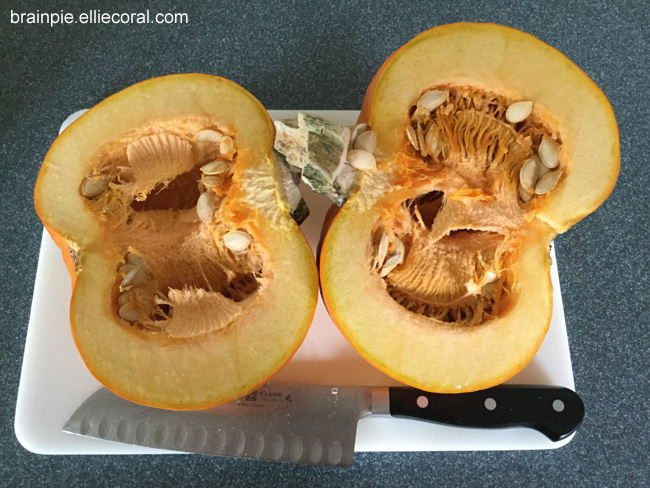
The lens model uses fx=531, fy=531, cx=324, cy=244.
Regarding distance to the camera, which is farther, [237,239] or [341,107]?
[341,107]

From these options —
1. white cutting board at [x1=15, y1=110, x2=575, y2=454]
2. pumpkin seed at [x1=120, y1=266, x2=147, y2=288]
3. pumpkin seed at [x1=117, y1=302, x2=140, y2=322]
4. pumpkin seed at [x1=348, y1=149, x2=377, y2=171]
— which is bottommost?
white cutting board at [x1=15, y1=110, x2=575, y2=454]

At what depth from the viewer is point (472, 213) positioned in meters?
0.91

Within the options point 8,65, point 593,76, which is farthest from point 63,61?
point 593,76

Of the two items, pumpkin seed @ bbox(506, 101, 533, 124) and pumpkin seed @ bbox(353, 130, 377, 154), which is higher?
pumpkin seed @ bbox(506, 101, 533, 124)

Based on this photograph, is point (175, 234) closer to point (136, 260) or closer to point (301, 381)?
point (136, 260)

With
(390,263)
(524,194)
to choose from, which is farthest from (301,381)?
(524,194)

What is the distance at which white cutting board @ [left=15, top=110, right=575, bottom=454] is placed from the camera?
3.47ft

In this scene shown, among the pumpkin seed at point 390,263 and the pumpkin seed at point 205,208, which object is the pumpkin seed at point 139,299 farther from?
the pumpkin seed at point 390,263

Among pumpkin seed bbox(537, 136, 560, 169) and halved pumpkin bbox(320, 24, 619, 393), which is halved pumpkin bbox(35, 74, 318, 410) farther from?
pumpkin seed bbox(537, 136, 560, 169)

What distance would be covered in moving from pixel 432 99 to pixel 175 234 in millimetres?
506

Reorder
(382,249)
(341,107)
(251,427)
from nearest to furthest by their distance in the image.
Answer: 1. (382,249)
2. (251,427)
3. (341,107)

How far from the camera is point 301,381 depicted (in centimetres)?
107

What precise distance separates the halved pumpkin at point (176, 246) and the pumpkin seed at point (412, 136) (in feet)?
0.76

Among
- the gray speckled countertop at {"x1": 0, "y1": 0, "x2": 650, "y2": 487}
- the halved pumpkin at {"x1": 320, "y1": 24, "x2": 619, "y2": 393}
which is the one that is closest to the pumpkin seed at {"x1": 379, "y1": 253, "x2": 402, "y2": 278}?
the halved pumpkin at {"x1": 320, "y1": 24, "x2": 619, "y2": 393}
